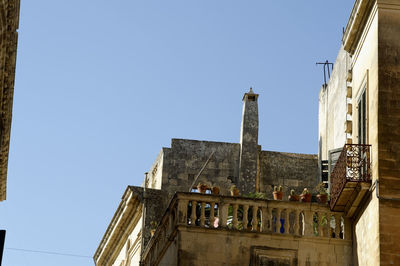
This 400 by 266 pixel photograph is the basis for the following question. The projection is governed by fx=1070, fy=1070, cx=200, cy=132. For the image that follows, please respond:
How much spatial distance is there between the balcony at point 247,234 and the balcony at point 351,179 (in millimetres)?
353

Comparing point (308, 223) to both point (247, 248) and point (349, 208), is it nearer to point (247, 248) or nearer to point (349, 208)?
point (349, 208)

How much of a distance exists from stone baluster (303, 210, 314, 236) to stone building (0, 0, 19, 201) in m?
6.51

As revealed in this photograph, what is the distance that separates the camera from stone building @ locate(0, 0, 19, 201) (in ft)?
63.9

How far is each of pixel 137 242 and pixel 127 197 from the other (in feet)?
4.86

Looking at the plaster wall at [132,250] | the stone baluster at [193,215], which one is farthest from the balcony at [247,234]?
the plaster wall at [132,250]

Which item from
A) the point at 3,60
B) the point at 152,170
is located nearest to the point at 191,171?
the point at 152,170

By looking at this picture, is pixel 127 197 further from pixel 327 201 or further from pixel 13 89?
pixel 327 201

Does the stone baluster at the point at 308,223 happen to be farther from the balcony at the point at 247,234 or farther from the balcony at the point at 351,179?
the balcony at the point at 351,179

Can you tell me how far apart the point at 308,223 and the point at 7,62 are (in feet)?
22.2

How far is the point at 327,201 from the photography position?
20.5 metres

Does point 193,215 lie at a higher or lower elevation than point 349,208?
lower

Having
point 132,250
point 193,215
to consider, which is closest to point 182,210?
point 193,215

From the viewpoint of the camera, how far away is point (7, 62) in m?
21.4

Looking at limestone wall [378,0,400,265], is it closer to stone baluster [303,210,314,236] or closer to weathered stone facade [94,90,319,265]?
stone baluster [303,210,314,236]
